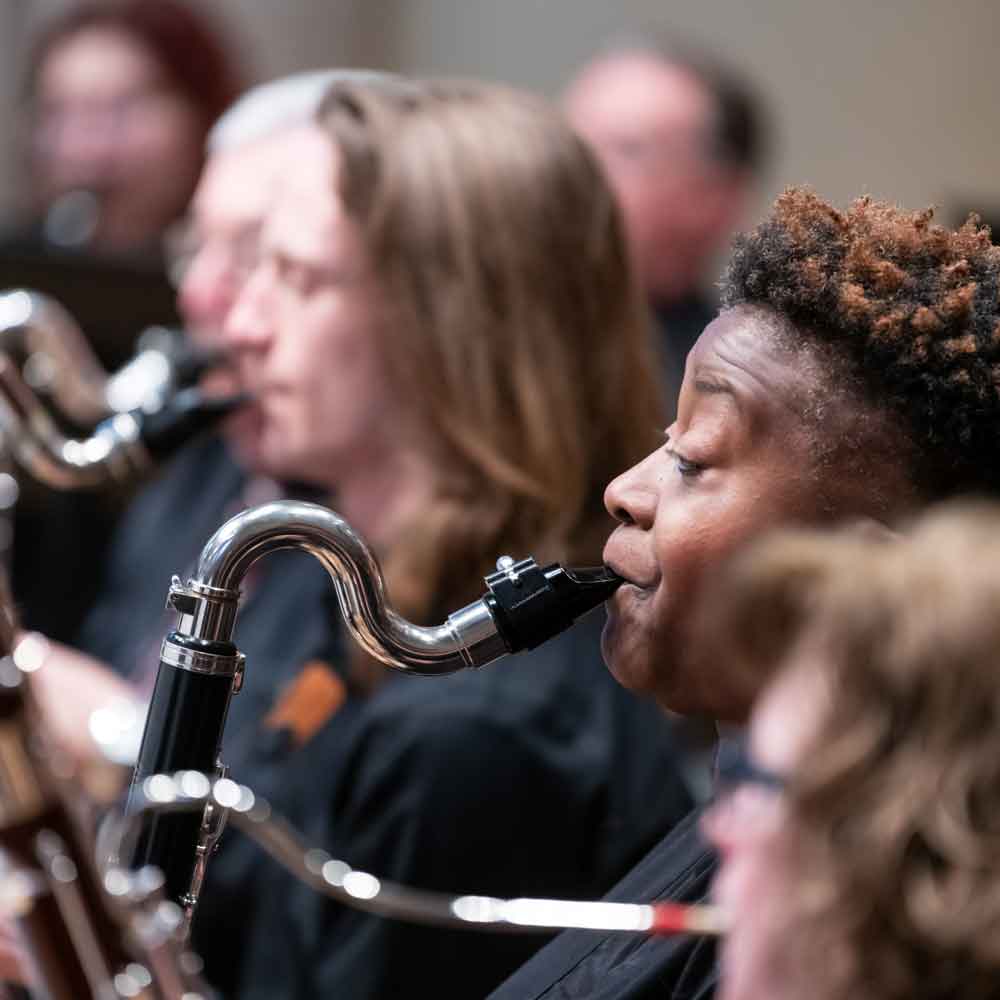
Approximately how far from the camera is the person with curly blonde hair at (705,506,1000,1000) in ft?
2.05

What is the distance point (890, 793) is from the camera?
633 millimetres

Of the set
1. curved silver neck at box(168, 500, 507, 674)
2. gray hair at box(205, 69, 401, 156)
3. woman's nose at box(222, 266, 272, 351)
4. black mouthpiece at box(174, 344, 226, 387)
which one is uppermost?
gray hair at box(205, 69, 401, 156)

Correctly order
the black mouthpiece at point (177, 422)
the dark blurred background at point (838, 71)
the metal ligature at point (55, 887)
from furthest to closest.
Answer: the dark blurred background at point (838, 71) < the black mouthpiece at point (177, 422) < the metal ligature at point (55, 887)

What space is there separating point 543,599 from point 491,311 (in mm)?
736

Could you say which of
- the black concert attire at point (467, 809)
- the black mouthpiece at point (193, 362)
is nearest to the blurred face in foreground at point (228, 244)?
the black mouthpiece at point (193, 362)

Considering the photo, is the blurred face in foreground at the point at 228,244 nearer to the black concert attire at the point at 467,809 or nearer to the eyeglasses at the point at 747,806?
the black concert attire at the point at 467,809

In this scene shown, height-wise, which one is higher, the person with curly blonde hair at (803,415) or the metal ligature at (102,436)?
the metal ligature at (102,436)

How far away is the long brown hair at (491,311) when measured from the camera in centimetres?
172

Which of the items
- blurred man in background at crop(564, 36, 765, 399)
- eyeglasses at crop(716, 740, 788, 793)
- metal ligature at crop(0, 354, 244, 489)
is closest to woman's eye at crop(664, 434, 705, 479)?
eyeglasses at crop(716, 740, 788, 793)

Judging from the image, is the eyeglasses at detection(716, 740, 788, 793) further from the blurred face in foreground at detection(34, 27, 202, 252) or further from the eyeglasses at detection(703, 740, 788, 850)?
the blurred face in foreground at detection(34, 27, 202, 252)

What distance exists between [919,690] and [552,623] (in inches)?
17.3

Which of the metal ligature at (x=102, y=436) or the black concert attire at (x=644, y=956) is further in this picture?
the metal ligature at (x=102, y=436)

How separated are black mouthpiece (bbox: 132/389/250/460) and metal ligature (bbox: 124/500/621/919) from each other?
930 mm

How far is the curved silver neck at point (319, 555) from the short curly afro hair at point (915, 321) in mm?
301
